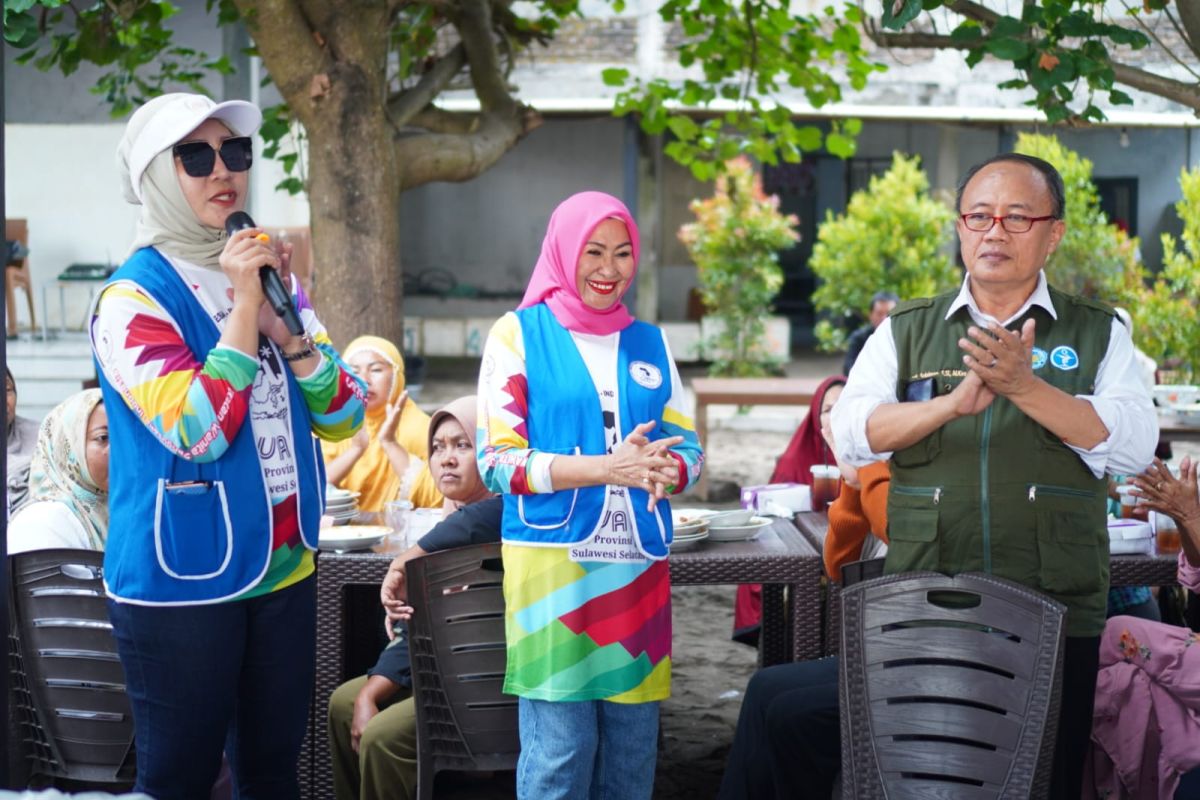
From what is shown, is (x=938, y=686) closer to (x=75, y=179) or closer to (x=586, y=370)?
(x=586, y=370)

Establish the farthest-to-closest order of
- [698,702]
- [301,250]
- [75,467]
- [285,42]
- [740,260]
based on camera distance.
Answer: [740,260], [301,250], [285,42], [698,702], [75,467]

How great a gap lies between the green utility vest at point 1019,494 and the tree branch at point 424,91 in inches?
154

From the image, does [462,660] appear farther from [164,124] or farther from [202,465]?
[164,124]

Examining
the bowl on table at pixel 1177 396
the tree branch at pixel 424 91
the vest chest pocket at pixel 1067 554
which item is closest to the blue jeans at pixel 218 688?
the vest chest pocket at pixel 1067 554

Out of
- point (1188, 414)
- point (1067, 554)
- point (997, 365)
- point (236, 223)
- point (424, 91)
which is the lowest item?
point (1188, 414)

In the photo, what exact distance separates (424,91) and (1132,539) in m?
4.09

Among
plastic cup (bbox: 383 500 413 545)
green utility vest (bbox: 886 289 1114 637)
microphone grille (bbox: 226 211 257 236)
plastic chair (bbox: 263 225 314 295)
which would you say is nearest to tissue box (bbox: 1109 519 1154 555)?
green utility vest (bbox: 886 289 1114 637)

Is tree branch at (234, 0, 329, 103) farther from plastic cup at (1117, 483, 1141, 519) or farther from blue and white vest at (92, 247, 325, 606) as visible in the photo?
plastic cup at (1117, 483, 1141, 519)

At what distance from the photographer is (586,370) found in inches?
119

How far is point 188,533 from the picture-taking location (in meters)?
2.53

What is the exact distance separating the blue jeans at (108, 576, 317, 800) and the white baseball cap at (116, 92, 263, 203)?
0.82 metres

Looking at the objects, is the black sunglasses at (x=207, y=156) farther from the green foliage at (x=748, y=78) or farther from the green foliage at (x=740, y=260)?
the green foliage at (x=740, y=260)

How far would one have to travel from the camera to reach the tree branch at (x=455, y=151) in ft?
21.1

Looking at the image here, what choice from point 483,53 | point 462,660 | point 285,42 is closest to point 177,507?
point 462,660
